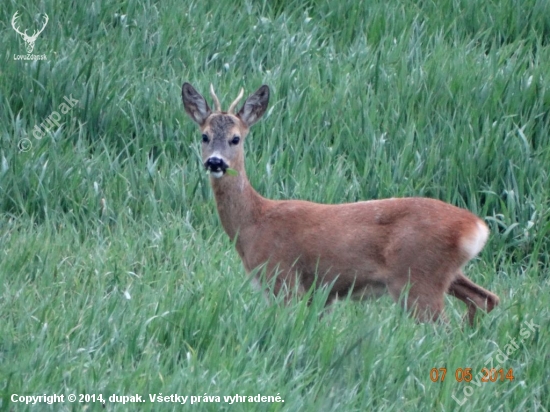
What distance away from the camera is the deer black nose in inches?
242

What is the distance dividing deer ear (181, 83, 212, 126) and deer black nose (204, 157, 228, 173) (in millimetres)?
605

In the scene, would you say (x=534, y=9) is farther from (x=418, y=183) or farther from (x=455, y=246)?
(x=455, y=246)

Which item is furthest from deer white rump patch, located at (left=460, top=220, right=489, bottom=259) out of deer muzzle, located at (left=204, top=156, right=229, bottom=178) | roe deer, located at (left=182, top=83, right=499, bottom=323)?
deer muzzle, located at (left=204, top=156, right=229, bottom=178)

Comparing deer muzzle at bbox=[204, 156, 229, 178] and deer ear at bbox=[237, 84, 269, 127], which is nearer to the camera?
deer muzzle at bbox=[204, 156, 229, 178]

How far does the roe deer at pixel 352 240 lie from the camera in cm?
579

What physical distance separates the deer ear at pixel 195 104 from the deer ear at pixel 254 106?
8.7 inches

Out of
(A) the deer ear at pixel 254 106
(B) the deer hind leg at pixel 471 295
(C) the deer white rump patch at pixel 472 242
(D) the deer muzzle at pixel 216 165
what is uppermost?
(A) the deer ear at pixel 254 106

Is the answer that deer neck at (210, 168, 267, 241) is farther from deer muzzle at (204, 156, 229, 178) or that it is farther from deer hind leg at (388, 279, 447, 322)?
deer hind leg at (388, 279, 447, 322)

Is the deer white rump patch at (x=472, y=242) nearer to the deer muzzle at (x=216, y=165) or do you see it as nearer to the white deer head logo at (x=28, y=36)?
the deer muzzle at (x=216, y=165)

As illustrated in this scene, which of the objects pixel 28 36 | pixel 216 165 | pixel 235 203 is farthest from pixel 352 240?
pixel 28 36

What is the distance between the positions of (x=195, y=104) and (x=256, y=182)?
3.14 ft

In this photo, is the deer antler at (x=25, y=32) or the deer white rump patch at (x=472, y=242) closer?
the deer white rump patch at (x=472, y=242)
